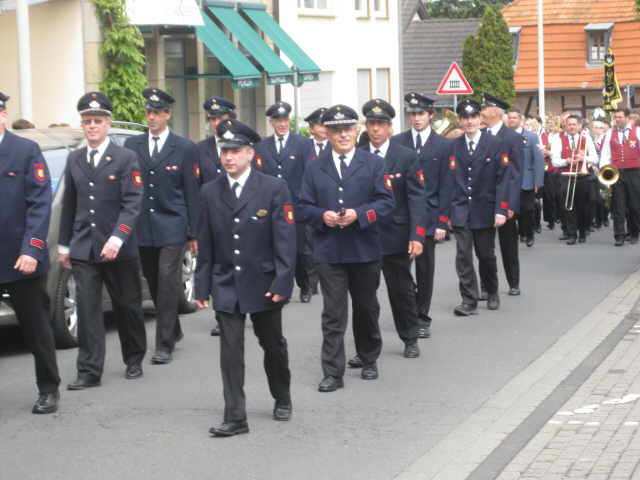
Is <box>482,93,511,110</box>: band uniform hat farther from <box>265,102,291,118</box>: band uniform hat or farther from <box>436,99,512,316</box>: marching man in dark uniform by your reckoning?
<box>265,102,291,118</box>: band uniform hat

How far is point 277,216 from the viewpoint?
8.18 meters

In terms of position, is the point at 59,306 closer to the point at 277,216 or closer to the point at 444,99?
the point at 277,216

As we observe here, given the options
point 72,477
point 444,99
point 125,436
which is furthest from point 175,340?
point 444,99

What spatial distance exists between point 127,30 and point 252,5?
754 centimetres

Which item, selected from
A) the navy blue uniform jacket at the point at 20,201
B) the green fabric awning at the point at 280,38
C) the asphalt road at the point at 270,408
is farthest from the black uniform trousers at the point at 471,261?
the green fabric awning at the point at 280,38

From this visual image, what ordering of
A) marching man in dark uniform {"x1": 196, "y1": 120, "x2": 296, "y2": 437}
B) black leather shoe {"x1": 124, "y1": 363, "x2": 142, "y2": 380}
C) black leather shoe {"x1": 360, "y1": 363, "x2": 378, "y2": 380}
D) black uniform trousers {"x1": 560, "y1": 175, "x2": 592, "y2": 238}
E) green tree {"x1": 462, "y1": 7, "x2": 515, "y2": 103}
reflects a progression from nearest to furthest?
marching man in dark uniform {"x1": 196, "y1": 120, "x2": 296, "y2": 437}, black leather shoe {"x1": 360, "y1": 363, "x2": 378, "y2": 380}, black leather shoe {"x1": 124, "y1": 363, "x2": 142, "y2": 380}, black uniform trousers {"x1": 560, "y1": 175, "x2": 592, "y2": 238}, green tree {"x1": 462, "y1": 7, "x2": 515, "y2": 103}

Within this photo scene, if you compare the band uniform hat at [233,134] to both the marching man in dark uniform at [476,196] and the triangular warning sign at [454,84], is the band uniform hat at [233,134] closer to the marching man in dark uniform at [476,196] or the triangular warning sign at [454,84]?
the marching man in dark uniform at [476,196]

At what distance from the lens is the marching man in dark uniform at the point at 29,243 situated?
8.67 meters

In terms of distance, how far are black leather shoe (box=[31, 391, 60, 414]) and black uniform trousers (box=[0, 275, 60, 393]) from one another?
0.03m

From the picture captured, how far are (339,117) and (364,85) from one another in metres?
29.9

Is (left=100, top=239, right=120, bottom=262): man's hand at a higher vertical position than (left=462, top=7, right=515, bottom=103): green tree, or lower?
lower

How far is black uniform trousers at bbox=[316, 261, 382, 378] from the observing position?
9.47 metres

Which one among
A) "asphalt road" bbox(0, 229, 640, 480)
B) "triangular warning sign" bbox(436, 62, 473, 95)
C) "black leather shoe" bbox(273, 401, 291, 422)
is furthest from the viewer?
"triangular warning sign" bbox(436, 62, 473, 95)

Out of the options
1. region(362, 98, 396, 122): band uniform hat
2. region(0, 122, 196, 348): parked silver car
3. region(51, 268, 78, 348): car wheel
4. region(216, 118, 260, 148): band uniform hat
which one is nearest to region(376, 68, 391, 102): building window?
region(0, 122, 196, 348): parked silver car
